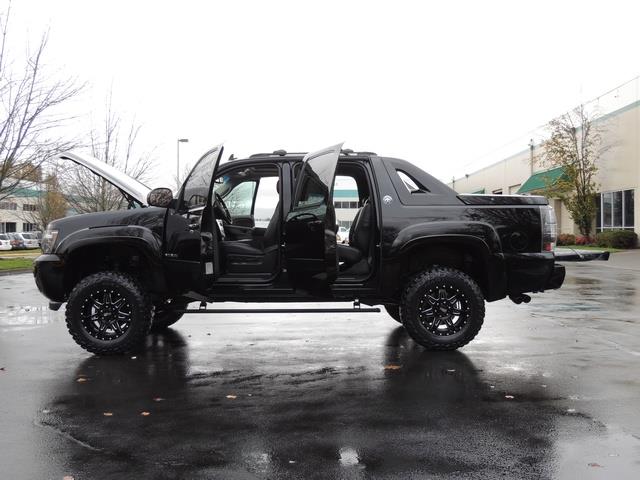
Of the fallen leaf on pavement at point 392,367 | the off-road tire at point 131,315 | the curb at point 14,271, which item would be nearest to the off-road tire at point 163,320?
the off-road tire at point 131,315

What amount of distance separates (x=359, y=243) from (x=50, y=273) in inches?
130

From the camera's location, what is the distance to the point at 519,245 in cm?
666

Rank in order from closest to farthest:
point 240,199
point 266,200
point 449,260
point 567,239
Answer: point 449,260 < point 266,200 < point 240,199 < point 567,239

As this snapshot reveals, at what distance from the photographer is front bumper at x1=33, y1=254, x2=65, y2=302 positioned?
21.5 feet

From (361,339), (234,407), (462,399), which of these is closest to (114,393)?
(234,407)

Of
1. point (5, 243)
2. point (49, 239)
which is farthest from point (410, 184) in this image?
point (5, 243)

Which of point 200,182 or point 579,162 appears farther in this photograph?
point 579,162

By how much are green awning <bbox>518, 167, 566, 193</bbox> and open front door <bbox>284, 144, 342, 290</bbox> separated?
3264 centimetres

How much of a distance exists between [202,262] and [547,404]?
3487 millimetres

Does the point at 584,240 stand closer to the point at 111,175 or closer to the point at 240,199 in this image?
the point at 240,199

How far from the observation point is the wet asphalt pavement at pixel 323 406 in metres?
3.57

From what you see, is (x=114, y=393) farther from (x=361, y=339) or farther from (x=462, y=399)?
(x=361, y=339)

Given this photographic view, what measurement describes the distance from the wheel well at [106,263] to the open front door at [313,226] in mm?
1565

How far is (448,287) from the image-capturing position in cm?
661
